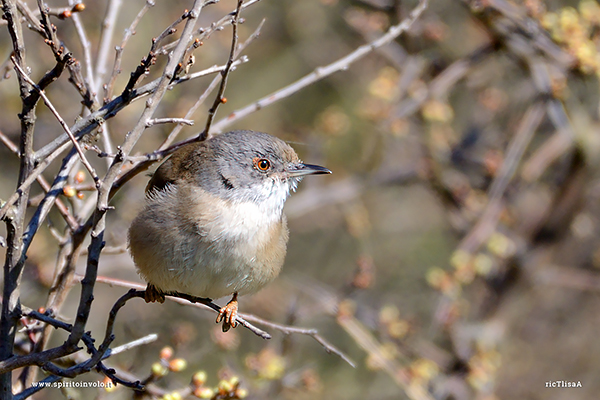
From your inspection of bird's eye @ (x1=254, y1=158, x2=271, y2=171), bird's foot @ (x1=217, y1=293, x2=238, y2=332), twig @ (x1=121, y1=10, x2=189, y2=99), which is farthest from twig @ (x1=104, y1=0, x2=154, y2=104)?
bird's foot @ (x1=217, y1=293, x2=238, y2=332)

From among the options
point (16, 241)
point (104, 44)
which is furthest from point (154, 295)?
point (104, 44)

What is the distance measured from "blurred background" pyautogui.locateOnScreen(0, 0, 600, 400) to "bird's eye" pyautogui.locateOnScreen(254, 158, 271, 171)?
965 mm

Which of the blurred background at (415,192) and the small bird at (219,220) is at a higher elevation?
the blurred background at (415,192)

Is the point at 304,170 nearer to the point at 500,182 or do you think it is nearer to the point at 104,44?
the point at 104,44

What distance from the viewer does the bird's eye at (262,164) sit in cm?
A: 338

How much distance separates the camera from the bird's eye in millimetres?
3382

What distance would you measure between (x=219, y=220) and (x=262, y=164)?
52 centimetres

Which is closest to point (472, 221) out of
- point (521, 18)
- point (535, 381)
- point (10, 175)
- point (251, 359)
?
point (521, 18)

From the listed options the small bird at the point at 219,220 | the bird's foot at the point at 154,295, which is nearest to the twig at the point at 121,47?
the small bird at the point at 219,220

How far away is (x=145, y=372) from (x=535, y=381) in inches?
224

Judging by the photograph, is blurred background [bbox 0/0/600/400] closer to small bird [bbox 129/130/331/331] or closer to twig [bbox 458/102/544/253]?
twig [bbox 458/102/544/253]

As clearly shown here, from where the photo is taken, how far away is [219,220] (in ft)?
10.00

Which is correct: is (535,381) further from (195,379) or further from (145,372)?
(195,379)

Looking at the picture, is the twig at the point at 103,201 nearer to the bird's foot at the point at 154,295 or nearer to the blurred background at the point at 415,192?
the bird's foot at the point at 154,295
